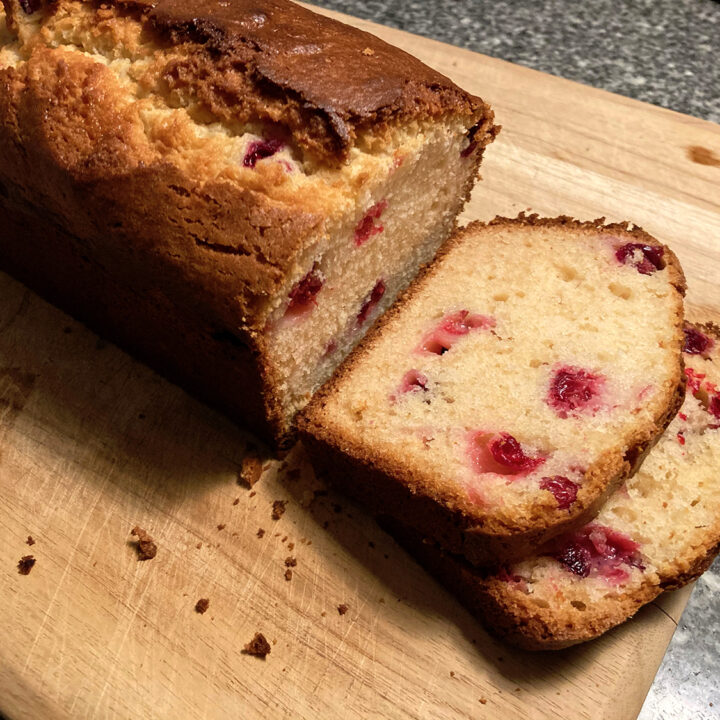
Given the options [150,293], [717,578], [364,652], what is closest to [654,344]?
[717,578]

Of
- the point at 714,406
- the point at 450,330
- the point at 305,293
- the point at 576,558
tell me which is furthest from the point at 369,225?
the point at 714,406

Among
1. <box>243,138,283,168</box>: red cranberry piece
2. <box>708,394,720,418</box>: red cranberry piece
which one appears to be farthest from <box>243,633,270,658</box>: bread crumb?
<box>708,394,720,418</box>: red cranberry piece

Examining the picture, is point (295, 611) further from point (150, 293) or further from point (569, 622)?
point (150, 293)

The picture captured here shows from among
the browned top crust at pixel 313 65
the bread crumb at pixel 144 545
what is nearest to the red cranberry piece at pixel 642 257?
the browned top crust at pixel 313 65

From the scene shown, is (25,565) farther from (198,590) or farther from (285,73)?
(285,73)

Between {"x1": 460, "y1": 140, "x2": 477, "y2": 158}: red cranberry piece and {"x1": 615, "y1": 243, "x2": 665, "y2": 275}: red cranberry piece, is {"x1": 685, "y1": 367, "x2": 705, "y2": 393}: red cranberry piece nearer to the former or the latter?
{"x1": 615, "y1": 243, "x2": 665, "y2": 275}: red cranberry piece

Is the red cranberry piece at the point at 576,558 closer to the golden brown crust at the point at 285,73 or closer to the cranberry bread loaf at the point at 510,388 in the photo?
the cranberry bread loaf at the point at 510,388

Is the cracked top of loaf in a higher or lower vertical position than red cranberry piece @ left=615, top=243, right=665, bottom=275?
higher
